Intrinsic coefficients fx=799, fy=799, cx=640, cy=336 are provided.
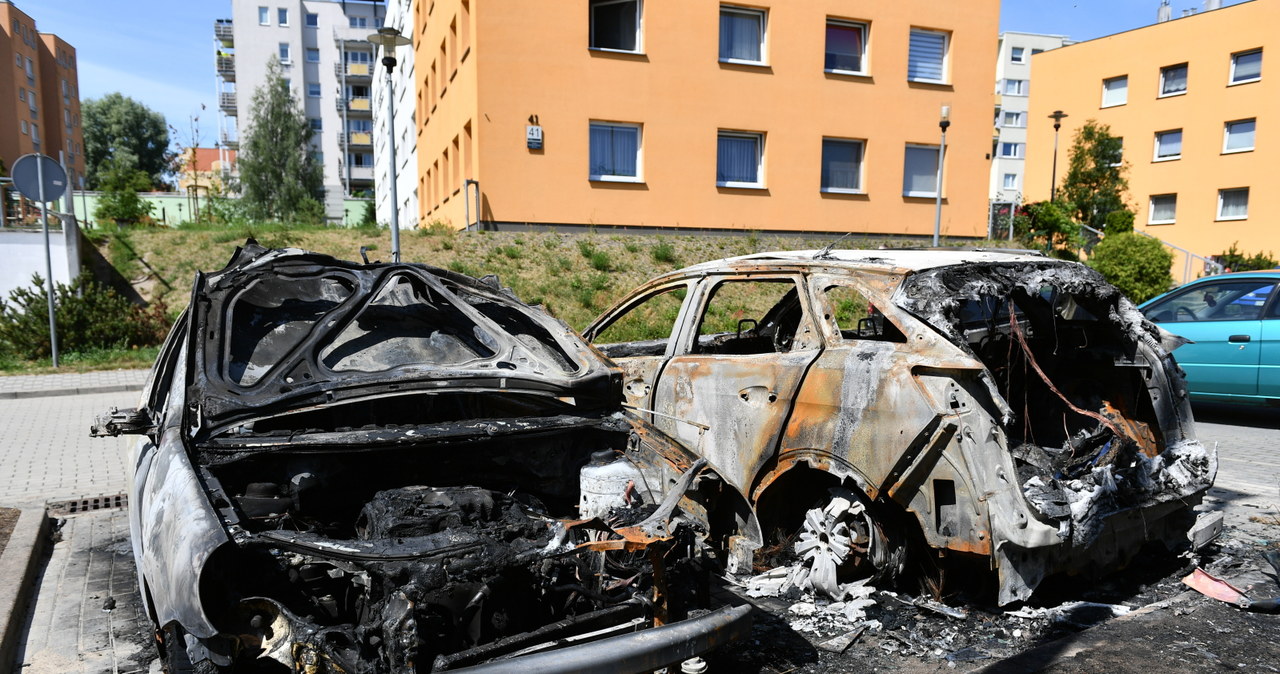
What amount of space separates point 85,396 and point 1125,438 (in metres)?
12.2

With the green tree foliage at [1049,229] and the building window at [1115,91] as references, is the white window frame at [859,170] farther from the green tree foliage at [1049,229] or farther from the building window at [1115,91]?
the building window at [1115,91]

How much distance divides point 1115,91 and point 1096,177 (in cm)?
583

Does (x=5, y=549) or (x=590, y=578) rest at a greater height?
(x=590, y=578)

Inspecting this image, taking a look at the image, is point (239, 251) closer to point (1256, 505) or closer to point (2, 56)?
point (1256, 505)

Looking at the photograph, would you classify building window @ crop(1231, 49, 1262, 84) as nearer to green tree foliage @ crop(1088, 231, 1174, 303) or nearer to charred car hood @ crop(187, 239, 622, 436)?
green tree foliage @ crop(1088, 231, 1174, 303)

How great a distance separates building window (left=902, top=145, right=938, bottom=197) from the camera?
20.0 meters

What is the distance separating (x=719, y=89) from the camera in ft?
59.1

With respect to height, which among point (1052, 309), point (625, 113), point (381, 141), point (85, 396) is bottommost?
point (85, 396)

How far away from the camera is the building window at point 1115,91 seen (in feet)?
111

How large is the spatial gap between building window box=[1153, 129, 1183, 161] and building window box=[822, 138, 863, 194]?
20539mm

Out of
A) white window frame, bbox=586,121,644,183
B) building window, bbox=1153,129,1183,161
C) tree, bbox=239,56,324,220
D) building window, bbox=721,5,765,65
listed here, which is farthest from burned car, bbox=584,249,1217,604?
tree, bbox=239,56,324,220

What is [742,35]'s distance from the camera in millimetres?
18328

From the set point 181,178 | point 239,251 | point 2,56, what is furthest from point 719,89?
point 181,178

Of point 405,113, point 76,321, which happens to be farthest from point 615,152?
point 405,113
